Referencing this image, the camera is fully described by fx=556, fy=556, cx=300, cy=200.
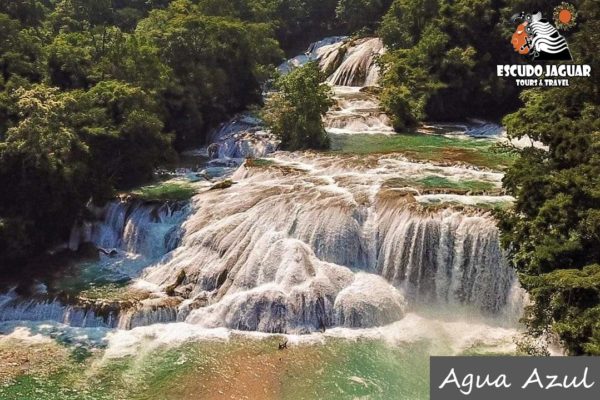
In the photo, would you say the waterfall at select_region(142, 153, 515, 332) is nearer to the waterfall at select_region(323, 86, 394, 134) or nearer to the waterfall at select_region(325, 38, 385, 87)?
the waterfall at select_region(323, 86, 394, 134)

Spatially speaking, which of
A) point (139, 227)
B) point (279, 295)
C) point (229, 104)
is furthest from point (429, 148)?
point (139, 227)

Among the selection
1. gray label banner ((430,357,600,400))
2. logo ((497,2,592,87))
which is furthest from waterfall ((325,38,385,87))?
gray label banner ((430,357,600,400))

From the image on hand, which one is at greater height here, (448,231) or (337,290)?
(448,231)

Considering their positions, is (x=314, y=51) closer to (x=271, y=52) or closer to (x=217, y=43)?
(x=271, y=52)

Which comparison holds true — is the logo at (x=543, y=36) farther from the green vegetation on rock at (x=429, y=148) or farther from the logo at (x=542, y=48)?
the green vegetation on rock at (x=429, y=148)

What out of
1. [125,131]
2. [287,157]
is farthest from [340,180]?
[125,131]

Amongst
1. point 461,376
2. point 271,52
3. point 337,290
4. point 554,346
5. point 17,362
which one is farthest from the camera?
point 271,52
